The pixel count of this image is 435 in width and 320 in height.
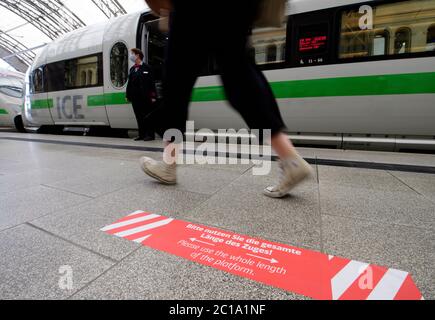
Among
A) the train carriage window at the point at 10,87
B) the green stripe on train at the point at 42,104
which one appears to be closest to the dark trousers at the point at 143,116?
the green stripe on train at the point at 42,104

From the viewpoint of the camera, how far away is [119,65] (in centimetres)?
548

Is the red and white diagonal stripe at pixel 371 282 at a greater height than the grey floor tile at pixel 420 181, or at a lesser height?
lesser

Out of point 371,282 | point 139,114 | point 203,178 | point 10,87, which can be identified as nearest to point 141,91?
point 139,114

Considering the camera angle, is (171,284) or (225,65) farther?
(225,65)

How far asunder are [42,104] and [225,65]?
24.5 feet

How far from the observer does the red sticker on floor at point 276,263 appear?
0.73 metres

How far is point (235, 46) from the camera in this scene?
52.6 inches

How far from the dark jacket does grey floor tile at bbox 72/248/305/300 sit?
437cm

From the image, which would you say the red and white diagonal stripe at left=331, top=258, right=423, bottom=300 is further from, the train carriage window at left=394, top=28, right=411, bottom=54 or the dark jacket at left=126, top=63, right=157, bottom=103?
the dark jacket at left=126, top=63, right=157, bottom=103

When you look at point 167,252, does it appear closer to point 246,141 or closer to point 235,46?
point 235,46

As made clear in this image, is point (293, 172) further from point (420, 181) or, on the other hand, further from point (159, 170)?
point (420, 181)

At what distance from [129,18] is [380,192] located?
5743 millimetres

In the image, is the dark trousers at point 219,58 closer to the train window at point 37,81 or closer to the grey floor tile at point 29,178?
the grey floor tile at point 29,178

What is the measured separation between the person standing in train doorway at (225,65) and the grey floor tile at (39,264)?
0.87 metres
